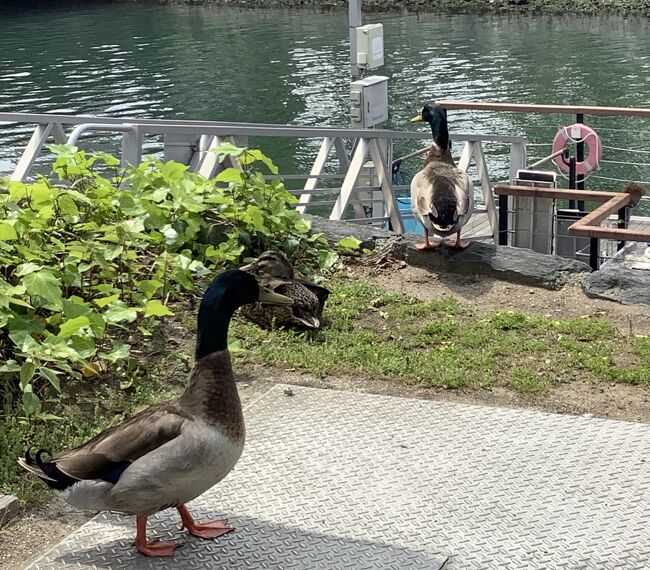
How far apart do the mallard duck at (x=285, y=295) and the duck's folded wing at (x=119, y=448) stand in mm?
2449

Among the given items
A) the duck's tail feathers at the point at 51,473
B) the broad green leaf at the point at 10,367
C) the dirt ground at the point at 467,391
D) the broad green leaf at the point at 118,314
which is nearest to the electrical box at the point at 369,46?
the dirt ground at the point at 467,391

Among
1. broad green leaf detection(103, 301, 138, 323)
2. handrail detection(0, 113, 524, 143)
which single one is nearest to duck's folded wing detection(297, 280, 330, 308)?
broad green leaf detection(103, 301, 138, 323)

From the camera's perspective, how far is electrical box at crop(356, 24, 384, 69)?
14.0 meters

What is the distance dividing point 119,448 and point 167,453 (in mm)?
184

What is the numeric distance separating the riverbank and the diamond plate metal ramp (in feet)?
135

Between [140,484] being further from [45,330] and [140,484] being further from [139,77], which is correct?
[139,77]

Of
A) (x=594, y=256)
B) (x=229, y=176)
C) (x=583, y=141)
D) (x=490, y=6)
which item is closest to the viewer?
(x=229, y=176)

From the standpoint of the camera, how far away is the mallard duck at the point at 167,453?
11.5 ft

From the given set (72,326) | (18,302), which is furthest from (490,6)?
(72,326)

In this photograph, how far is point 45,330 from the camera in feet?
16.4

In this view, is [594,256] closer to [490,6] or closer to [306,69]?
[306,69]

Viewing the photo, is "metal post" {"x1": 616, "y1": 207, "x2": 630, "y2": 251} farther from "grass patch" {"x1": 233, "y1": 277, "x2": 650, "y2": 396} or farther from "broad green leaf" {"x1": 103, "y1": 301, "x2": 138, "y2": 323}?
"broad green leaf" {"x1": 103, "y1": 301, "x2": 138, "y2": 323}

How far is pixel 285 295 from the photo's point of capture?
19.8 ft

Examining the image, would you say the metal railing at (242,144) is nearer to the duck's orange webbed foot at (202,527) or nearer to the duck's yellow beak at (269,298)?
the duck's yellow beak at (269,298)
